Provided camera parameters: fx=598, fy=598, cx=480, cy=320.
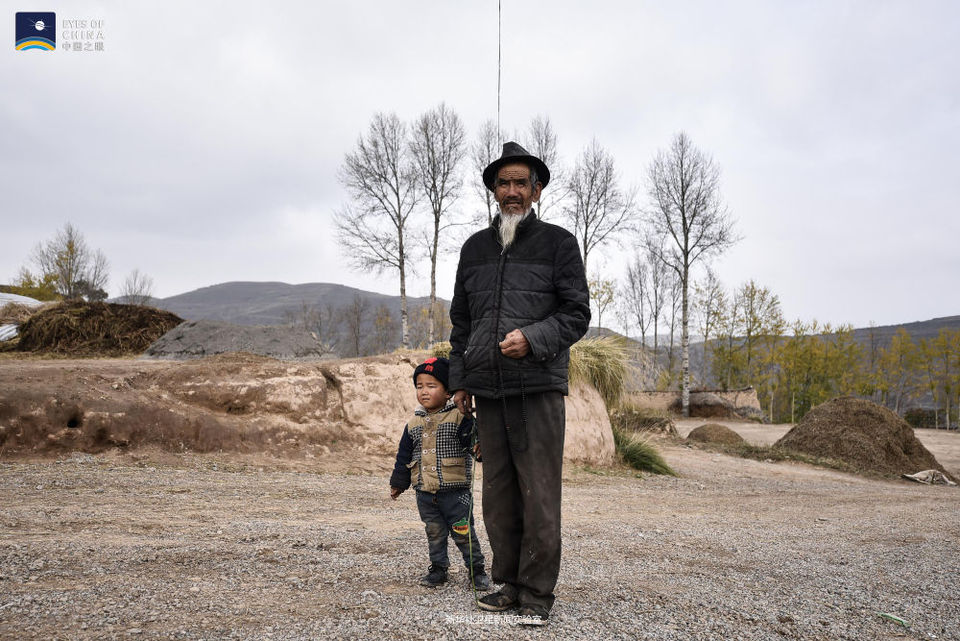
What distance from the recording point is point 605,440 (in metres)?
9.68

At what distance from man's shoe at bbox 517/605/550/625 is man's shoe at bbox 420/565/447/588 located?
51 centimetres

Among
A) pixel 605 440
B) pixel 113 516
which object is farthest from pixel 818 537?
pixel 113 516

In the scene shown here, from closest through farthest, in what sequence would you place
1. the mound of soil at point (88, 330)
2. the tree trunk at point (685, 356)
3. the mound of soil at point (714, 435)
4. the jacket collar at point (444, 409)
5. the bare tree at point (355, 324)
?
the jacket collar at point (444, 409) < the mound of soil at point (88, 330) < the mound of soil at point (714, 435) < the tree trunk at point (685, 356) < the bare tree at point (355, 324)

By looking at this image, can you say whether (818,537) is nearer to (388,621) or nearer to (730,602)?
(730,602)

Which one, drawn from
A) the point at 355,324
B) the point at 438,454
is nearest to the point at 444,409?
the point at 438,454

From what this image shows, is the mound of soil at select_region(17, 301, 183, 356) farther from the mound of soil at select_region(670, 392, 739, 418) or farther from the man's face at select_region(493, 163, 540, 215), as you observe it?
the mound of soil at select_region(670, 392, 739, 418)

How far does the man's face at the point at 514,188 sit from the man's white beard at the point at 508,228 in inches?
1.1

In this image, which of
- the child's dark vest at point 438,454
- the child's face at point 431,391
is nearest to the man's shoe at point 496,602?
the child's dark vest at point 438,454

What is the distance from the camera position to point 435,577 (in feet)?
9.70

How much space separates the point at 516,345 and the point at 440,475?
2.80 feet

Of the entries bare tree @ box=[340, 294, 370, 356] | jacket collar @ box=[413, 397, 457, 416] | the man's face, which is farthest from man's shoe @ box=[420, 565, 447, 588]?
bare tree @ box=[340, 294, 370, 356]

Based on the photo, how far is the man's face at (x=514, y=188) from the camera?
2883 mm

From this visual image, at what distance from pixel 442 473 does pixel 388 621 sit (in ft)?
2.48

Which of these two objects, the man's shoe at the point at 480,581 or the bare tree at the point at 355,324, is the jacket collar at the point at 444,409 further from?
the bare tree at the point at 355,324
